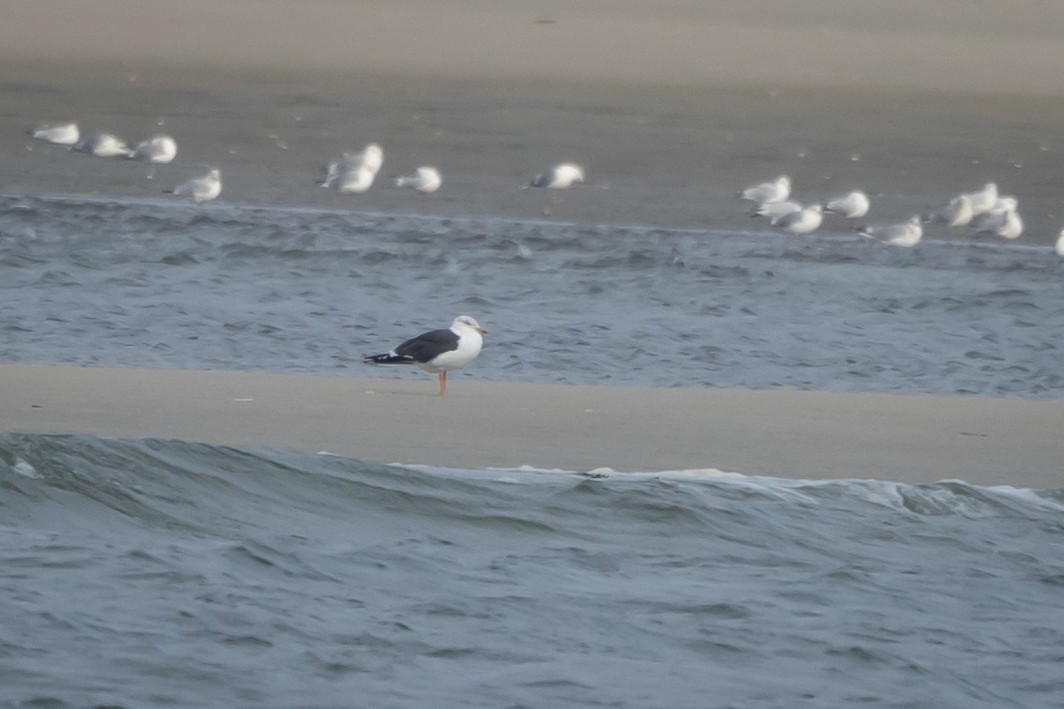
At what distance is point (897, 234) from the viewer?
1485 centimetres

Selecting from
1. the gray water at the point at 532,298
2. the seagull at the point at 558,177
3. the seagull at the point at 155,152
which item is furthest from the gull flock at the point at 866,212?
the seagull at the point at 155,152

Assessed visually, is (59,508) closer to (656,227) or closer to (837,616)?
(837,616)

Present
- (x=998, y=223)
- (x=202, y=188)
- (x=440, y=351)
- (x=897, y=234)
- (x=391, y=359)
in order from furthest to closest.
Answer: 1. (x=998, y=223)
2. (x=202, y=188)
3. (x=897, y=234)
4. (x=391, y=359)
5. (x=440, y=351)

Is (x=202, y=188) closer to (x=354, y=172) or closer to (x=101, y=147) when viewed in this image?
(x=354, y=172)

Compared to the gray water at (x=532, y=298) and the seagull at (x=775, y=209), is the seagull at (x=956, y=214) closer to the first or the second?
the gray water at (x=532, y=298)

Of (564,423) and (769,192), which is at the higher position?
(769,192)

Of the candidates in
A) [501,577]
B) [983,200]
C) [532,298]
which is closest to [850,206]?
[983,200]

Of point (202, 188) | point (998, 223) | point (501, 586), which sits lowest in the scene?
point (501, 586)

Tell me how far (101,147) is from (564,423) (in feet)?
34.3

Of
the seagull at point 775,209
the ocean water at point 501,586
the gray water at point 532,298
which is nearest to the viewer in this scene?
the ocean water at point 501,586

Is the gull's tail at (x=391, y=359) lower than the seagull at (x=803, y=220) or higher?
lower

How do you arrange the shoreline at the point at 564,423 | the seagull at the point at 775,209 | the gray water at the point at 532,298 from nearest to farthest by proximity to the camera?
1. the shoreline at the point at 564,423
2. the gray water at the point at 532,298
3. the seagull at the point at 775,209

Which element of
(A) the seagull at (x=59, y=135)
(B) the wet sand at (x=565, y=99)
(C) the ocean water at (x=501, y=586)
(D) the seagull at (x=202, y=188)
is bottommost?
(C) the ocean water at (x=501, y=586)

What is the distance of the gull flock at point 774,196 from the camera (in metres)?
15.3
